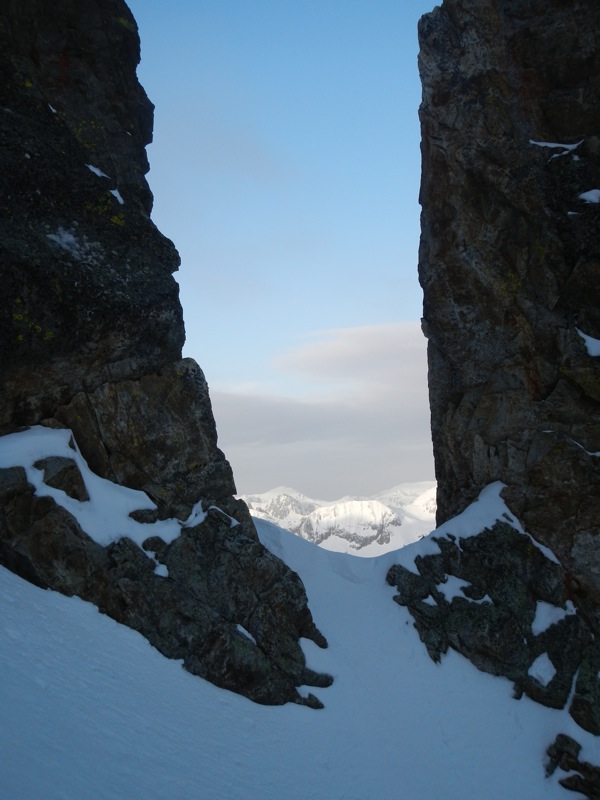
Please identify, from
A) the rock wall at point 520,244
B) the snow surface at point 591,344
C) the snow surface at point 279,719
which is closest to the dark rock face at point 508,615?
the snow surface at point 279,719

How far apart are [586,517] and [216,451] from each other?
14617 millimetres

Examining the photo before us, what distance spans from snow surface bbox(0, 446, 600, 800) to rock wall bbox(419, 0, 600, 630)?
9.02 ft

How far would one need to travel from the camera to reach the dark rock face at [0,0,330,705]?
1590cm

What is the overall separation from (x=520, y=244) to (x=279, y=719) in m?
20.9

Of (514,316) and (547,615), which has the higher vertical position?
(514,316)

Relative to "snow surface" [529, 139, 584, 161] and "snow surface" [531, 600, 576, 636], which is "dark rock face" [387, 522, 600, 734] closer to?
"snow surface" [531, 600, 576, 636]

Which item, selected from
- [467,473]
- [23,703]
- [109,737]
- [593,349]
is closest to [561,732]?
[467,473]

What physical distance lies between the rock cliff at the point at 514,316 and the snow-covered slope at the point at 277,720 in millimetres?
1596

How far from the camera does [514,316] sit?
84.9ft

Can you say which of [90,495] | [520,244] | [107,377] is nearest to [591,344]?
[520,244]

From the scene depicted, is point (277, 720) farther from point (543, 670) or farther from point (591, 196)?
point (591, 196)

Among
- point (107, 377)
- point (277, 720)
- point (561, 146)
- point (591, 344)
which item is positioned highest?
point (561, 146)

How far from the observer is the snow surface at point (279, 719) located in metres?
8.80

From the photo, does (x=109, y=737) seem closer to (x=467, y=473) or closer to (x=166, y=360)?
(x=166, y=360)
